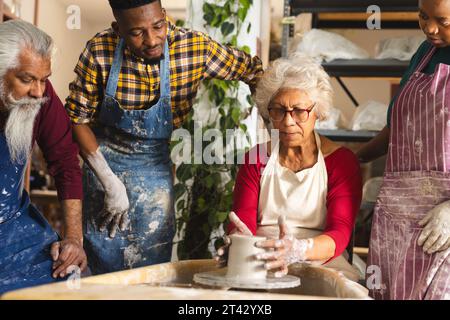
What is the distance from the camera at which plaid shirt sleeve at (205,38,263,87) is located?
8.71ft

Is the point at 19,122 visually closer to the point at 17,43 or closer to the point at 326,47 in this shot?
the point at 17,43

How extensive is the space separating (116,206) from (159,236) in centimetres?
25

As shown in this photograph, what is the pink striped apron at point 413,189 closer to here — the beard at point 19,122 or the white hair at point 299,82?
the white hair at point 299,82

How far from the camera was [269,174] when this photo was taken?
7.93 feet

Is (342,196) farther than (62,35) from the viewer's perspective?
No

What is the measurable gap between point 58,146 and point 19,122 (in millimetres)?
207

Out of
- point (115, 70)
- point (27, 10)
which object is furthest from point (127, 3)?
point (27, 10)

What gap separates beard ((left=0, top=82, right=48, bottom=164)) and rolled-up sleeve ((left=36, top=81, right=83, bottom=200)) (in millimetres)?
66

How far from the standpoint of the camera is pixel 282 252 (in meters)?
1.86

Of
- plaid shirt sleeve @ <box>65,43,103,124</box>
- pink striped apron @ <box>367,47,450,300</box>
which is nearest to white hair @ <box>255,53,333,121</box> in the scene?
pink striped apron @ <box>367,47,450,300</box>

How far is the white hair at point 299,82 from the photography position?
2367 mm

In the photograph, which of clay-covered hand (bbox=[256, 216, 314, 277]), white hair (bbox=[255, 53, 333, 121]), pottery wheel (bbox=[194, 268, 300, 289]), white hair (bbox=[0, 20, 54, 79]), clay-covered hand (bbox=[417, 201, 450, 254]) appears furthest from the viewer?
white hair (bbox=[255, 53, 333, 121])

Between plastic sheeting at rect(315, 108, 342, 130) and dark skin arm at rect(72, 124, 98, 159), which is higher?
plastic sheeting at rect(315, 108, 342, 130)

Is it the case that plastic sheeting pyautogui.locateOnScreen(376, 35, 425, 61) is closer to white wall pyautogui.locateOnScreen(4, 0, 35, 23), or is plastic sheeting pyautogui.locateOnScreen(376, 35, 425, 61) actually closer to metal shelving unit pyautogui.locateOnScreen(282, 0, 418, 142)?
metal shelving unit pyautogui.locateOnScreen(282, 0, 418, 142)
